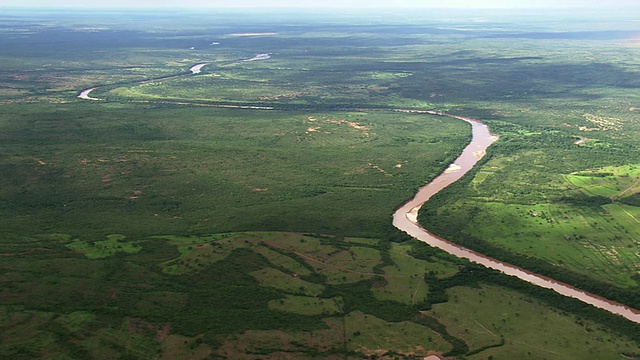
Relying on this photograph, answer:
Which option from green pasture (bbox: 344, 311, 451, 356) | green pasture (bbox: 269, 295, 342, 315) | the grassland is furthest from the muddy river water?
green pasture (bbox: 269, 295, 342, 315)

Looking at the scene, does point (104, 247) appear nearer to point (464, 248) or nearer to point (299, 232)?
point (299, 232)

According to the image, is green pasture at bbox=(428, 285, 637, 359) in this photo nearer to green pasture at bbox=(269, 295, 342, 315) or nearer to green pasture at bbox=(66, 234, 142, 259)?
green pasture at bbox=(269, 295, 342, 315)

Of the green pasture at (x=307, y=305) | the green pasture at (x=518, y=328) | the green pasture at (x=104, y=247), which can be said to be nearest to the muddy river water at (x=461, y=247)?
the green pasture at (x=518, y=328)

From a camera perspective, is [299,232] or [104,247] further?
[299,232]

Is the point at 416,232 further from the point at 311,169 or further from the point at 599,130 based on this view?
the point at 599,130

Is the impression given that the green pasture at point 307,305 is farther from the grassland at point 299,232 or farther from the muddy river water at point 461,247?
the muddy river water at point 461,247

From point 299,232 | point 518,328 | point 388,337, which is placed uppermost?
point 299,232

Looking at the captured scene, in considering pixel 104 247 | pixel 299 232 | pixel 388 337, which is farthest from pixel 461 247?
pixel 104 247
